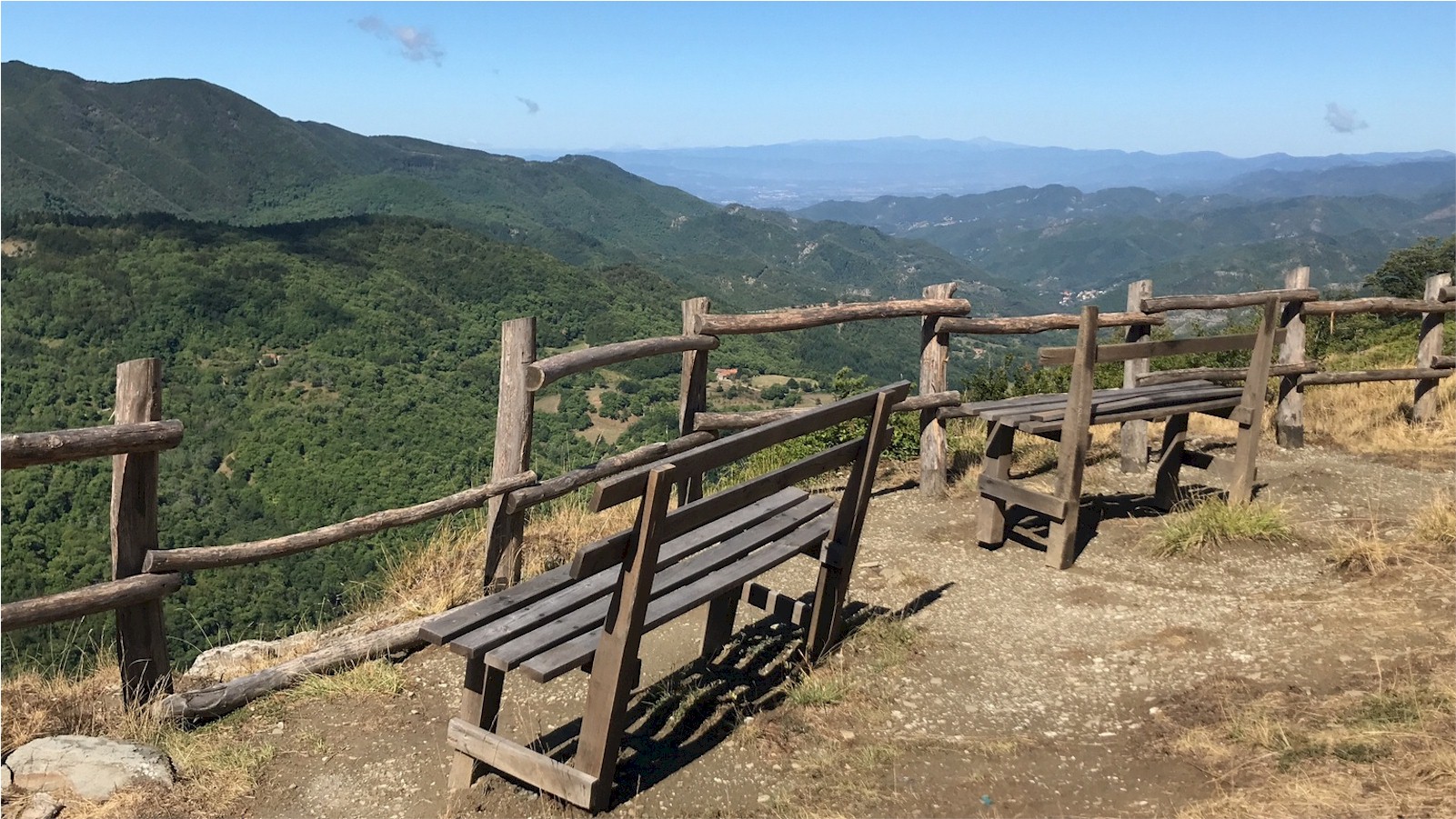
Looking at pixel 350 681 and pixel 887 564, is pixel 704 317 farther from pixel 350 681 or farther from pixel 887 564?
pixel 350 681

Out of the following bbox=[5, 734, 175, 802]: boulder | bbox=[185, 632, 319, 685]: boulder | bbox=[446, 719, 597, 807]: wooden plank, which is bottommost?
bbox=[185, 632, 319, 685]: boulder

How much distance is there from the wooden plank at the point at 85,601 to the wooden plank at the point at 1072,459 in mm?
4117

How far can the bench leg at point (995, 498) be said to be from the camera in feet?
18.0

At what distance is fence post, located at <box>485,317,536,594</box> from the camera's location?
183 inches

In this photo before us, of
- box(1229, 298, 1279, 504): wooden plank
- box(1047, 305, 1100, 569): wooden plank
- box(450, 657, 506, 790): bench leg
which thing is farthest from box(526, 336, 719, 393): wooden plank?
box(1229, 298, 1279, 504): wooden plank

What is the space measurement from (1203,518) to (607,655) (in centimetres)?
383

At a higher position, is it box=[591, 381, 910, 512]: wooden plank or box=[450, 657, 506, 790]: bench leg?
box=[591, 381, 910, 512]: wooden plank

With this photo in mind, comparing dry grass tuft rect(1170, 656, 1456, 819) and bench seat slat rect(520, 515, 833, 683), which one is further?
bench seat slat rect(520, 515, 833, 683)

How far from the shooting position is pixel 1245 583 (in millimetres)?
4832

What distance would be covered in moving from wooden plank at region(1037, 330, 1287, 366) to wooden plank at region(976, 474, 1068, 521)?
0.74m

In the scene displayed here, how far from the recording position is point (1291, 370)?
766 centimetres

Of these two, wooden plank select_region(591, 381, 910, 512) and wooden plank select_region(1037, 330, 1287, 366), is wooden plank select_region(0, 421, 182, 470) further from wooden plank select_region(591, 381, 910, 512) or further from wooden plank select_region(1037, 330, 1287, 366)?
wooden plank select_region(1037, 330, 1287, 366)

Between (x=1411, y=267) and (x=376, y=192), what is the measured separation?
130289mm

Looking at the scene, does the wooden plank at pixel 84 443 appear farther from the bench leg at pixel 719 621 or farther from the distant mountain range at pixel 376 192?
the distant mountain range at pixel 376 192
